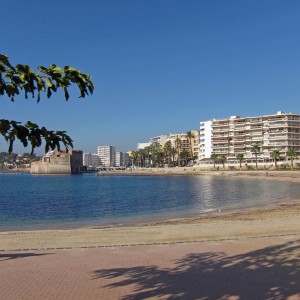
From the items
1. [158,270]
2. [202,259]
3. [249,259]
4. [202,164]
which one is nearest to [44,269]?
[158,270]

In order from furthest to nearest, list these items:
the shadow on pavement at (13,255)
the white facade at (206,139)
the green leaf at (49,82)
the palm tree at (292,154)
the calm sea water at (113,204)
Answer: the white facade at (206,139), the palm tree at (292,154), the calm sea water at (113,204), the shadow on pavement at (13,255), the green leaf at (49,82)

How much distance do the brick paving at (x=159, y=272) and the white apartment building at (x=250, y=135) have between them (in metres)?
149

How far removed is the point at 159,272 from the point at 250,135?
160 m

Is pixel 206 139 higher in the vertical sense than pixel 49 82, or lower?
higher

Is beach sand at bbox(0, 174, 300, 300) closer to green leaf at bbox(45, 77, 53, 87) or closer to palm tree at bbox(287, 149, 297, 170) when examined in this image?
green leaf at bbox(45, 77, 53, 87)

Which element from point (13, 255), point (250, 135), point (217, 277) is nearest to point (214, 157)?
point (250, 135)

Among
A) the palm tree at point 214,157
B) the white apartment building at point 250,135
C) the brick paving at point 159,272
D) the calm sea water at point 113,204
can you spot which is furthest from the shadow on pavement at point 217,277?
the palm tree at point 214,157

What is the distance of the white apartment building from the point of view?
155500mm

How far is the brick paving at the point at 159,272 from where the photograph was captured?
340 inches

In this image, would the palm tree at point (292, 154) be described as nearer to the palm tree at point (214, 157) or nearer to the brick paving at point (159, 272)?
the palm tree at point (214, 157)

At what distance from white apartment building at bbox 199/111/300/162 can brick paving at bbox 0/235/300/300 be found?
14858cm

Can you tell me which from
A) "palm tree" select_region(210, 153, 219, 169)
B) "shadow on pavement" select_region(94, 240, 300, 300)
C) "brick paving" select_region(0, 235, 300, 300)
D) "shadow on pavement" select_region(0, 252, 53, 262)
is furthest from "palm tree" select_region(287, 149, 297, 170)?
"shadow on pavement" select_region(0, 252, 53, 262)

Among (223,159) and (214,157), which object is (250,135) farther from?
(214,157)

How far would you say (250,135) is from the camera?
165 m
